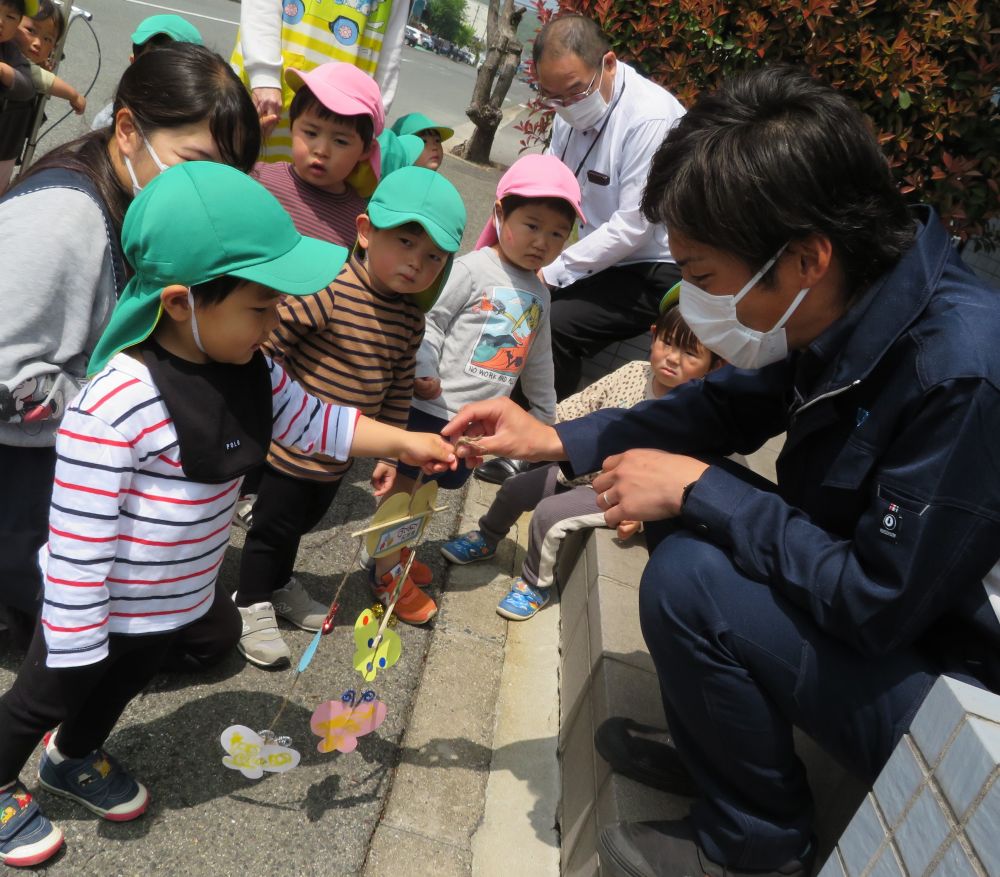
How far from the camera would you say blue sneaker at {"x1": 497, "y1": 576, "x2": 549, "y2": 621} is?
119 inches

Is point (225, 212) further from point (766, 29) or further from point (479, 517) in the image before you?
point (766, 29)

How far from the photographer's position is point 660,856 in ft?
5.58

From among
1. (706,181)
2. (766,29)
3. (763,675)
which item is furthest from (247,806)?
(766,29)

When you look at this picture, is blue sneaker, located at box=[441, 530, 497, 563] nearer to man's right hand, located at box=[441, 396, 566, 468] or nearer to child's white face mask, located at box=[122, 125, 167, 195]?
man's right hand, located at box=[441, 396, 566, 468]

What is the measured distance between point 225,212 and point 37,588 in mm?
1066

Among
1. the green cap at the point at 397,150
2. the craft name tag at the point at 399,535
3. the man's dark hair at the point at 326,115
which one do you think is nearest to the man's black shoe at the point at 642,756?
the craft name tag at the point at 399,535

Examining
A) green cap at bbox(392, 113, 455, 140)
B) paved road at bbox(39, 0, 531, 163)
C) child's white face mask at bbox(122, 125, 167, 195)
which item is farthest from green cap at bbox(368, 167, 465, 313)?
green cap at bbox(392, 113, 455, 140)

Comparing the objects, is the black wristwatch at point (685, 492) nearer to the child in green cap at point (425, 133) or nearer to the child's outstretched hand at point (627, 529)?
the child's outstretched hand at point (627, 529)

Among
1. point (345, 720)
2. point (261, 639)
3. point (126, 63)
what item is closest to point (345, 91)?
point (261, 639)

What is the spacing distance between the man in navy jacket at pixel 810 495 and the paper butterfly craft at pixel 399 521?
0.48 metres

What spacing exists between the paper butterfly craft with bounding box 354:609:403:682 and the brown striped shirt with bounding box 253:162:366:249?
1512mm

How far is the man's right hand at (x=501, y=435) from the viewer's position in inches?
87.3

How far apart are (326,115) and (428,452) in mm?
1533

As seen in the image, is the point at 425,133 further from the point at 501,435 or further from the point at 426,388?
the point at 501,435
